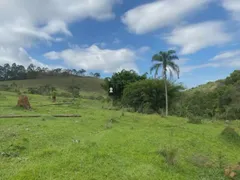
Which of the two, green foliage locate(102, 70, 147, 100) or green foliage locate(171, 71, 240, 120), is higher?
green foliage locate(102, 70, 147, 100)

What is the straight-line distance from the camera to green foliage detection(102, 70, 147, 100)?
44.5 metres

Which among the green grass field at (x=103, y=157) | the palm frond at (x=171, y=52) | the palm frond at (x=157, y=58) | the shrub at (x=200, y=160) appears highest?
the palm frond at (x=171, y=52)

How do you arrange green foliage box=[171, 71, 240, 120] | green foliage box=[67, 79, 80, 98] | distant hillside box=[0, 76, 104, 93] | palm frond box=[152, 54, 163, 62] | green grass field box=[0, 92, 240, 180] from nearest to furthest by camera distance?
green grass field box=[0, 92, 240, 180], palm frond box=[152, 54, 163, 62], green foliage box=[171, 71, 240, 120], green foliage box=[67, 79, 80, 98], distant hillside box=[0, 76, 104, 93]

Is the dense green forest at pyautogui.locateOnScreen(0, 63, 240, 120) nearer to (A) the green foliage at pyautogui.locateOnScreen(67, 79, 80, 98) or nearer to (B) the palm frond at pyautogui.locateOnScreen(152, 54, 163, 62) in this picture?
(B) the palm frond at pyautogui.locateOnScreen(152, 54, 163, 62)

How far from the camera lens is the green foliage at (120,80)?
44528 mm

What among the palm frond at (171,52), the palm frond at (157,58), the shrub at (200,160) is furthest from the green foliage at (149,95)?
the shrub at (200,160)

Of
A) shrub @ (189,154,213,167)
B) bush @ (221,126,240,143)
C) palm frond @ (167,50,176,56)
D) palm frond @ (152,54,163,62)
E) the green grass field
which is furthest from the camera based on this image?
palm frond @ (152,54,163,62)

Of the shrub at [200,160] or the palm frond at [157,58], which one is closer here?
the shrub at [200,160]

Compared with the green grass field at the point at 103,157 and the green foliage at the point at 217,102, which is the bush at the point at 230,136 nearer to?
the green grass field at the point at 103,157

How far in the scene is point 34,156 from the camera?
306 inches

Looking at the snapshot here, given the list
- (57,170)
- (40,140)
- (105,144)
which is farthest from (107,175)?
(40,140)

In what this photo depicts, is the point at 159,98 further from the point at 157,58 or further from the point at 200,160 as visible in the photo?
the point at 200,160

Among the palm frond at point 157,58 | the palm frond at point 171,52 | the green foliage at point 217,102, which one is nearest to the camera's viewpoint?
the palm frond at point 171,52

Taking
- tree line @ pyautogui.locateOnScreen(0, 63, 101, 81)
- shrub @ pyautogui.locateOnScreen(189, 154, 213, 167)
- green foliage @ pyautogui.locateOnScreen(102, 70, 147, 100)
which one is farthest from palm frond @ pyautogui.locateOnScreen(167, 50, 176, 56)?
tree line @ pyautogui.locateOnScreen(0, 63, 101, 81)
